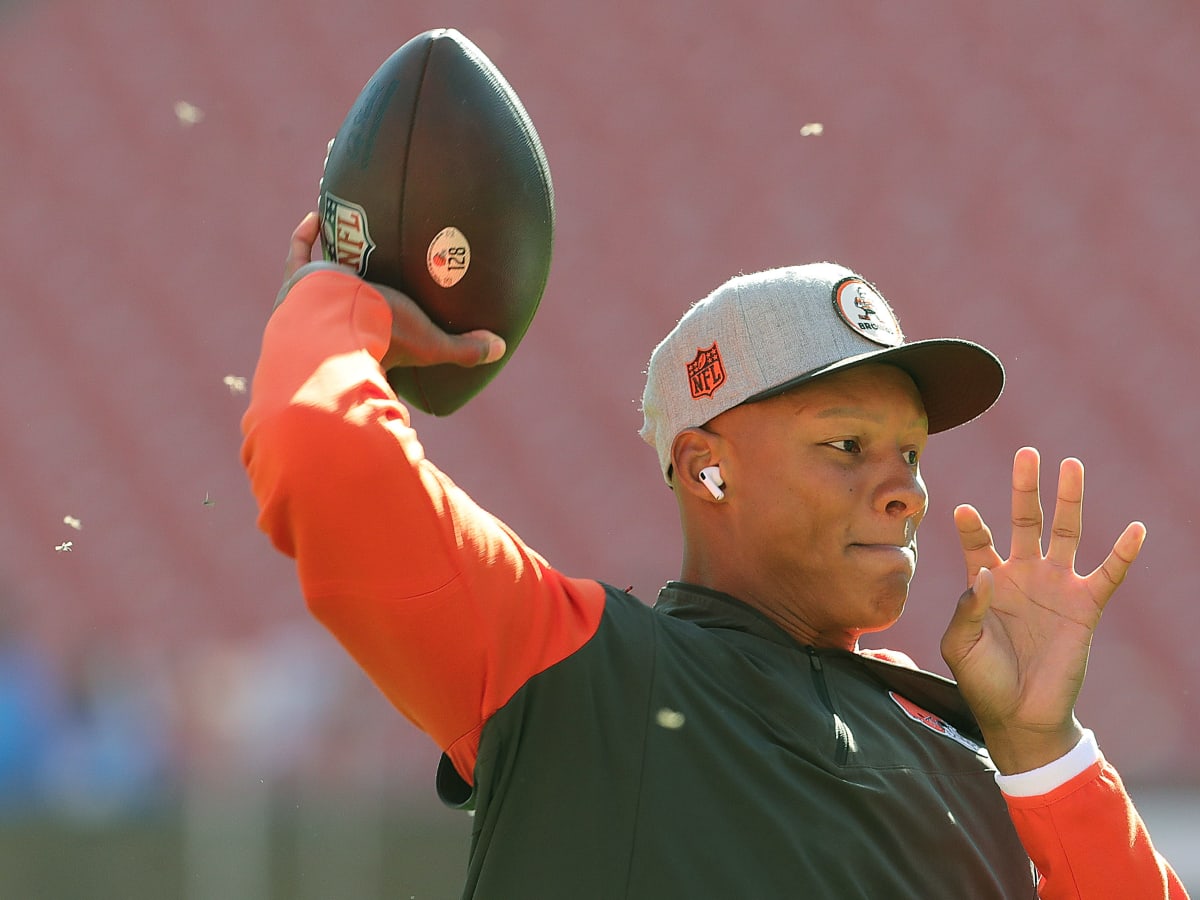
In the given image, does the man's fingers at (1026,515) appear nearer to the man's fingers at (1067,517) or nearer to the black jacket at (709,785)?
the man's fingers at (1067,517)

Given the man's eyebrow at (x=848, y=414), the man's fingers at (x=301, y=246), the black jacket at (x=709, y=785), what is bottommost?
the black jacket at (x=709, y=785)

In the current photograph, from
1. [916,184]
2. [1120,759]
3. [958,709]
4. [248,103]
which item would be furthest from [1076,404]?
[958,709]

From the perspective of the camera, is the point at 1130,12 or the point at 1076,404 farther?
the point at 1130,12

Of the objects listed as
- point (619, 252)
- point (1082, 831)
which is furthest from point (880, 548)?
point (619, 252)

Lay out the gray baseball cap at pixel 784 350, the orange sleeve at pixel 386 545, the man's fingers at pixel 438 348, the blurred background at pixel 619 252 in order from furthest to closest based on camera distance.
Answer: the blurred background at pixel 619 252
the gray baseball cap at pixel 784 350
the man's fingers at pixel 438 348
the orange sleeve at pixel 386 545

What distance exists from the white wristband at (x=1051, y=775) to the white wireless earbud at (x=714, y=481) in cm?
39

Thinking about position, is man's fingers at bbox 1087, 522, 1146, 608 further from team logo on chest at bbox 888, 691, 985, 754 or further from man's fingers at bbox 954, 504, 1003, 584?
team logo on chest at bbox 888, 691, 985, 754

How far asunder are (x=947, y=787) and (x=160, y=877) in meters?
2.38

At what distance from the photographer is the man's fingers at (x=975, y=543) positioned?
1.39 m

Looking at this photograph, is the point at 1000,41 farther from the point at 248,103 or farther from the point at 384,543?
the point at 384,543

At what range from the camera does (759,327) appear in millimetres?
1404

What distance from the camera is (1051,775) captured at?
4.31 ft

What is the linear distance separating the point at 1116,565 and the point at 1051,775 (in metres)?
0.22

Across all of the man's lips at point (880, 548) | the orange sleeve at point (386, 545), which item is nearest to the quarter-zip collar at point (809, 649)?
the man's lips at point (880, 548)
